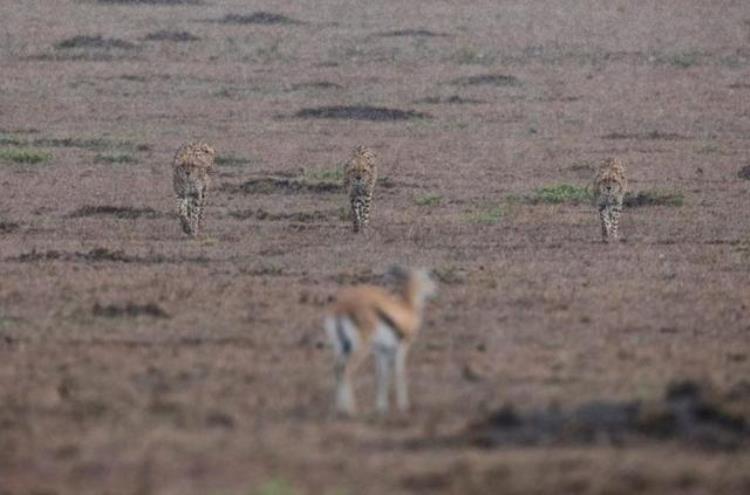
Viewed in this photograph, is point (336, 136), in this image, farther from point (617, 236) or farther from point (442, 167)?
point (617, 236)

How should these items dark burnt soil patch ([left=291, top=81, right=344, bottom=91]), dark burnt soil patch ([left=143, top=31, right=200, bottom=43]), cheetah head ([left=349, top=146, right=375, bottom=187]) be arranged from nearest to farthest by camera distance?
cheetah head ([left=349, top=146, right=375, bottom=187])
dark burnt soil patch ([left=291, top=81, right=344, bottom=91])
dark burnt soil patch ([left=143, top=31, right=200, bottom=43])

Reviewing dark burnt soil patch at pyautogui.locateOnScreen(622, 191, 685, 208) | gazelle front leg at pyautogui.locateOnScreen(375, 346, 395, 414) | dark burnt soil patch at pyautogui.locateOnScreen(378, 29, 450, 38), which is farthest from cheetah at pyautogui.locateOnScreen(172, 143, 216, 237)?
dark burnt soil patch at pyautogui.locateOnScreen(378, 29, 450, 38)

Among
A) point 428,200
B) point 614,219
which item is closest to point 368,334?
point 614,219

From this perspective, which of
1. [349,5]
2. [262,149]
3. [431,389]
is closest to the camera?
[431,389]

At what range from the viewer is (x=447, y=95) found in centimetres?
3744

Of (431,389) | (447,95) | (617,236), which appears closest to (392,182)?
(617,236)

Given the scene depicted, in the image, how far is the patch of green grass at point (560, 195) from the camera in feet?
79.7

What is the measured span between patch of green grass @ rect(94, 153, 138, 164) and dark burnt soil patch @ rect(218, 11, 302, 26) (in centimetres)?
2349

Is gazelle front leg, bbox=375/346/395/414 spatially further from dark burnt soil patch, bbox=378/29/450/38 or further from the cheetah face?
dark burnt soil patch, bbox=378/29/450/38

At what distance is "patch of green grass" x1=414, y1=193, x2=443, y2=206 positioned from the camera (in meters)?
24.0

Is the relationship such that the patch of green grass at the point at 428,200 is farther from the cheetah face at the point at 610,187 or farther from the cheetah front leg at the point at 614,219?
the cheetah front leg at the point at 614,219

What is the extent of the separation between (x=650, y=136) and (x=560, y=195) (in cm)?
762

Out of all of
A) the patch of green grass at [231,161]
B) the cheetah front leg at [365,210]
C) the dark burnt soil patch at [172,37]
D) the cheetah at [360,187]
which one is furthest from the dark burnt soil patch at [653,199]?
the dark burnt soil patch at [172,37]

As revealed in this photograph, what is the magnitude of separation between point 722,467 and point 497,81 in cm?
3052
